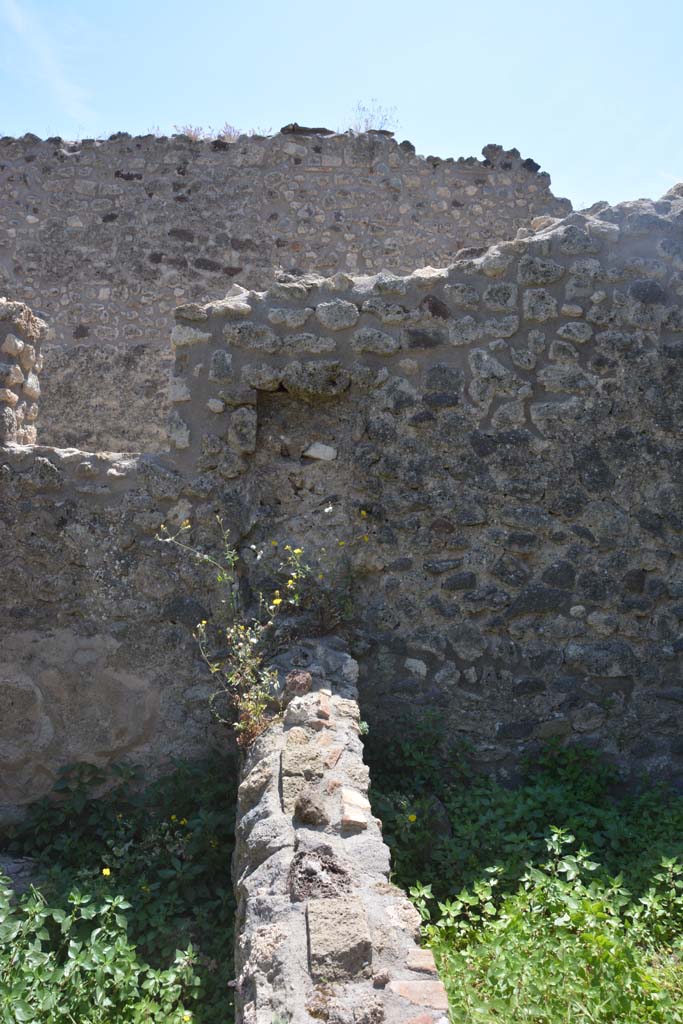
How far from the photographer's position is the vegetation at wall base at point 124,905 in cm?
282

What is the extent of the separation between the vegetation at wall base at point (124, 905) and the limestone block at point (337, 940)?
0.76 metres

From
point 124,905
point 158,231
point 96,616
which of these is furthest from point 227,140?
point 124,905

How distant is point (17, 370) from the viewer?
4.57 metres

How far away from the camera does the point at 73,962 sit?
9.38ft

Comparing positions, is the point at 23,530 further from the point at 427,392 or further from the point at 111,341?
the point at 111,341

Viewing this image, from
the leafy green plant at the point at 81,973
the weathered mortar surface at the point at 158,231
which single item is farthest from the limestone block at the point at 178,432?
the weathered mortar surface at the point at 158,231

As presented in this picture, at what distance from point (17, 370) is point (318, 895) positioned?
3.09 metres

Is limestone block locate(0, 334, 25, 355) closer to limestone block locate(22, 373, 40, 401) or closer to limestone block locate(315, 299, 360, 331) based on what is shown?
limestone block locate(22, 373, 40, 401)

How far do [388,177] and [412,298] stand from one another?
15.4 ft

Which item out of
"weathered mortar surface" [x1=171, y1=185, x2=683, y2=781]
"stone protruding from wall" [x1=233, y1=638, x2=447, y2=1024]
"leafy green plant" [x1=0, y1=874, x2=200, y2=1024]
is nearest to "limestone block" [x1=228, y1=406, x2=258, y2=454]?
"weathered mortar surface" [x1=171, y1=185, x2=683, y2=781]

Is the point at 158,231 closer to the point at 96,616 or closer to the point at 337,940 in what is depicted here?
the point at 96,616

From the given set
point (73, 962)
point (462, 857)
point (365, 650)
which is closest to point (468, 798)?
point (462, 857)

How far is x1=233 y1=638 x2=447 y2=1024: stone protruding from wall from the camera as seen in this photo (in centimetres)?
221

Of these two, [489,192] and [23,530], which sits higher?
[489,192]
